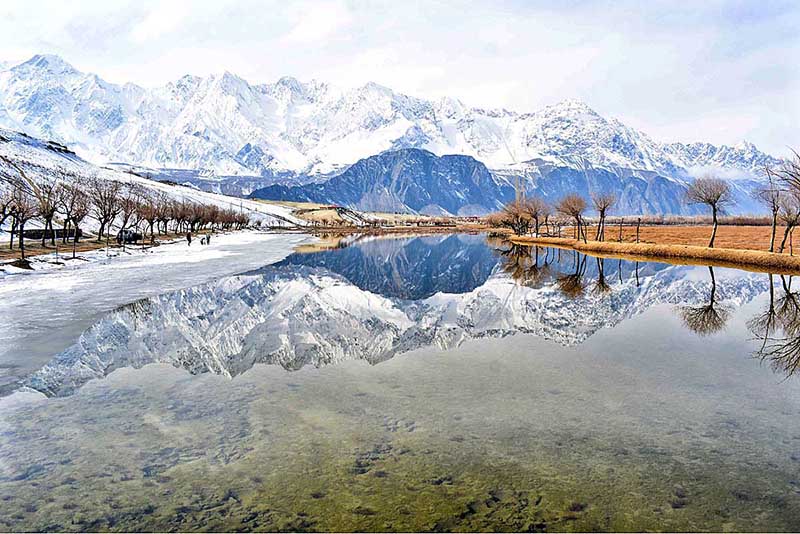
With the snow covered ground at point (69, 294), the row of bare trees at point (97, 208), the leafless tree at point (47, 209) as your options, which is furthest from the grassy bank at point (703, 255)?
the leafless tree at point (47, 209)

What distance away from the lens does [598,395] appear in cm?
1455

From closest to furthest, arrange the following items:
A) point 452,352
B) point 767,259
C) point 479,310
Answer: point 452,352
point 479,310
point 767,259

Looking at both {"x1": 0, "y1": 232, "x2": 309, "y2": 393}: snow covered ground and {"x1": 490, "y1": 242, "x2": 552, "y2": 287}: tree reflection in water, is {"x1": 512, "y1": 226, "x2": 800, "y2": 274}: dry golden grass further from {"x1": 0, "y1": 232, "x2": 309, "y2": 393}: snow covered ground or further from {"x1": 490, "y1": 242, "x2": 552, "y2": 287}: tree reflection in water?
{"x1": 0, "y1": 232, "x2": 309, "y2": 393}: snow covered ground

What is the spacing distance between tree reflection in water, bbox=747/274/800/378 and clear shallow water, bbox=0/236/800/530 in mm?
175

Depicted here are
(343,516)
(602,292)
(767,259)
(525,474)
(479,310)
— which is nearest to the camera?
(343,516)

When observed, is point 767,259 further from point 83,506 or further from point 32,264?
point 32,264

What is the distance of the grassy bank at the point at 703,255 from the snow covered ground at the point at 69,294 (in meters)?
46.5

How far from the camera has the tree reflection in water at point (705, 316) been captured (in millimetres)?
24483

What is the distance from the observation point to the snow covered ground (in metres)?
18.8

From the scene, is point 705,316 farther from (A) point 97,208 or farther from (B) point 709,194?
(A) point 97,208

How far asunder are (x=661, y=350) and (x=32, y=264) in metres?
48.7

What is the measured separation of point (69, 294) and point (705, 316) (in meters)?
34.1

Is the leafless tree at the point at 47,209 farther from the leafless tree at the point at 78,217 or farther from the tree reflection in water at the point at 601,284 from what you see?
the tree reflection in water at the point at 601,284

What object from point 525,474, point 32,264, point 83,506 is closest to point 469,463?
point 525,474
